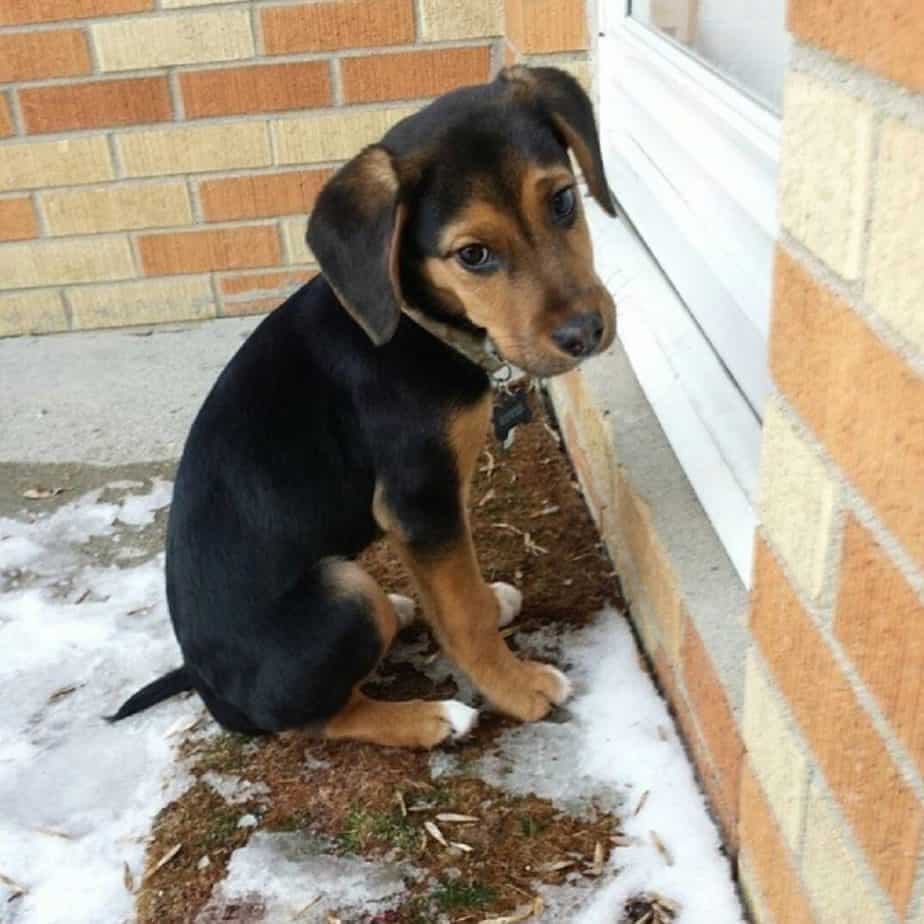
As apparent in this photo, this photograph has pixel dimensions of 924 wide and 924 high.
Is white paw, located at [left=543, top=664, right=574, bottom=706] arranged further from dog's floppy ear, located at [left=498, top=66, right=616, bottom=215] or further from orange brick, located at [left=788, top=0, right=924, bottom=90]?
orange brick, located at [left=788, top=0, right=924, bottom=90]

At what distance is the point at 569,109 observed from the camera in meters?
2.12

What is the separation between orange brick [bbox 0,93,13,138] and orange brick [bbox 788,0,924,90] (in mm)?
3397

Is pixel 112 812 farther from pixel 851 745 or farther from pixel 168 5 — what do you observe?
pixel 168 5

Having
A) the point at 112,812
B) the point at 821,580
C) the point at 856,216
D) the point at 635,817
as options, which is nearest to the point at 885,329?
the point at 856,216

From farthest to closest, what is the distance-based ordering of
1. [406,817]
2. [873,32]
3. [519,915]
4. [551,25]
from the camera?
[551,25], [406,817], [519,915], [873,32]

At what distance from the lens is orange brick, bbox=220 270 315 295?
4.13 metres

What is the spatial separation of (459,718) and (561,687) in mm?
234

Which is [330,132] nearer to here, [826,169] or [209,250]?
[209,250]

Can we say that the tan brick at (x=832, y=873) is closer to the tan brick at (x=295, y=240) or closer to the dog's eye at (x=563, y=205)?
the dog's eye at (x=563, y=205)

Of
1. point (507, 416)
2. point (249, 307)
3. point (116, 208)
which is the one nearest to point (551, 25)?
point (507, 416)

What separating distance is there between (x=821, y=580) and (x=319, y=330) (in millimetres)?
1248

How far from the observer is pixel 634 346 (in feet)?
9.18

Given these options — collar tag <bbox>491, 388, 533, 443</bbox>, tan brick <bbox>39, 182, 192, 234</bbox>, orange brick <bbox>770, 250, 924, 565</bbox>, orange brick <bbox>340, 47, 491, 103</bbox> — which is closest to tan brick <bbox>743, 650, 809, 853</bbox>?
orange brick <bbox>770, 250, 924, 565</bbox>

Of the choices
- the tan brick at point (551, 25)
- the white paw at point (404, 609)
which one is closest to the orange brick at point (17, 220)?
the tan brick at point (551, 25)
